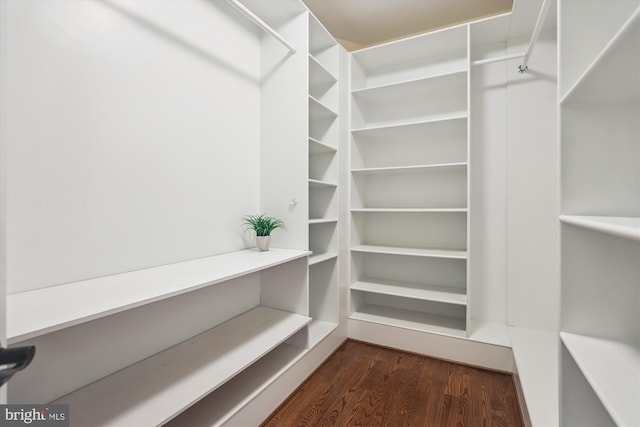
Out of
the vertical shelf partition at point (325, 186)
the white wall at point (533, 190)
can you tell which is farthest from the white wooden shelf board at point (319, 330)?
the white wall at point (533, 190)

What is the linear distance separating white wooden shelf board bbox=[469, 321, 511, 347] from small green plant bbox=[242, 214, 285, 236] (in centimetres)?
161

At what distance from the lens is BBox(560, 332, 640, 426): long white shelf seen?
0.68 meters

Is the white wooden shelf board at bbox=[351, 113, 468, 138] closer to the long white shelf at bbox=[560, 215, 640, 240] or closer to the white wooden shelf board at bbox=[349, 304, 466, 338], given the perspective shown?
the long white shelf at bbox=[560, 215, 640, 240]

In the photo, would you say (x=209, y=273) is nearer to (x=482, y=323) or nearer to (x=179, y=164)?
(x=179, y=164)

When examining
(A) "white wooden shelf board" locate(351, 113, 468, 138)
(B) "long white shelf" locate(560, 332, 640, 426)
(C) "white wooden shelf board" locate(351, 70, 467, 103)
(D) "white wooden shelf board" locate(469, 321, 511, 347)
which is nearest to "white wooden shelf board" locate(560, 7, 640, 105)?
(B) "long white shelf" locate(560, 332, 640, 426)

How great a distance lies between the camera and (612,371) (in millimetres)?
817

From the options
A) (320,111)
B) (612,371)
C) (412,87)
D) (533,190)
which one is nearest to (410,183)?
(412,87)

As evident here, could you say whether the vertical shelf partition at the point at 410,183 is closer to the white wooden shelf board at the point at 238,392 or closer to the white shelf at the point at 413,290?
the white shelf at the point at 413,290

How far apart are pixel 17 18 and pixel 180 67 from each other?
621mm

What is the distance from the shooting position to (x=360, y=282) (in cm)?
261

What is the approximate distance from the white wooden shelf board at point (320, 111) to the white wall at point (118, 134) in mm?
530

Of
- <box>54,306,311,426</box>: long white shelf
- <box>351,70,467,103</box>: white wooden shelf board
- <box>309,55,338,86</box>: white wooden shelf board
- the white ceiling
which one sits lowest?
<box>54,306,311,426</box>: long white shelf

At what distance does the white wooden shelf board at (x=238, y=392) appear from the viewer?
1.28 meters

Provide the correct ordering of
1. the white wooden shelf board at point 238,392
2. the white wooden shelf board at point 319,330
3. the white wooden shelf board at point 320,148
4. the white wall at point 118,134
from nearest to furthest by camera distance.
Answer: the white wall at point 118,134, the white wooden shelf board at point 238,392, the white wooden shelf board at point 319,330, the white wooden shelf board at point 320,148
